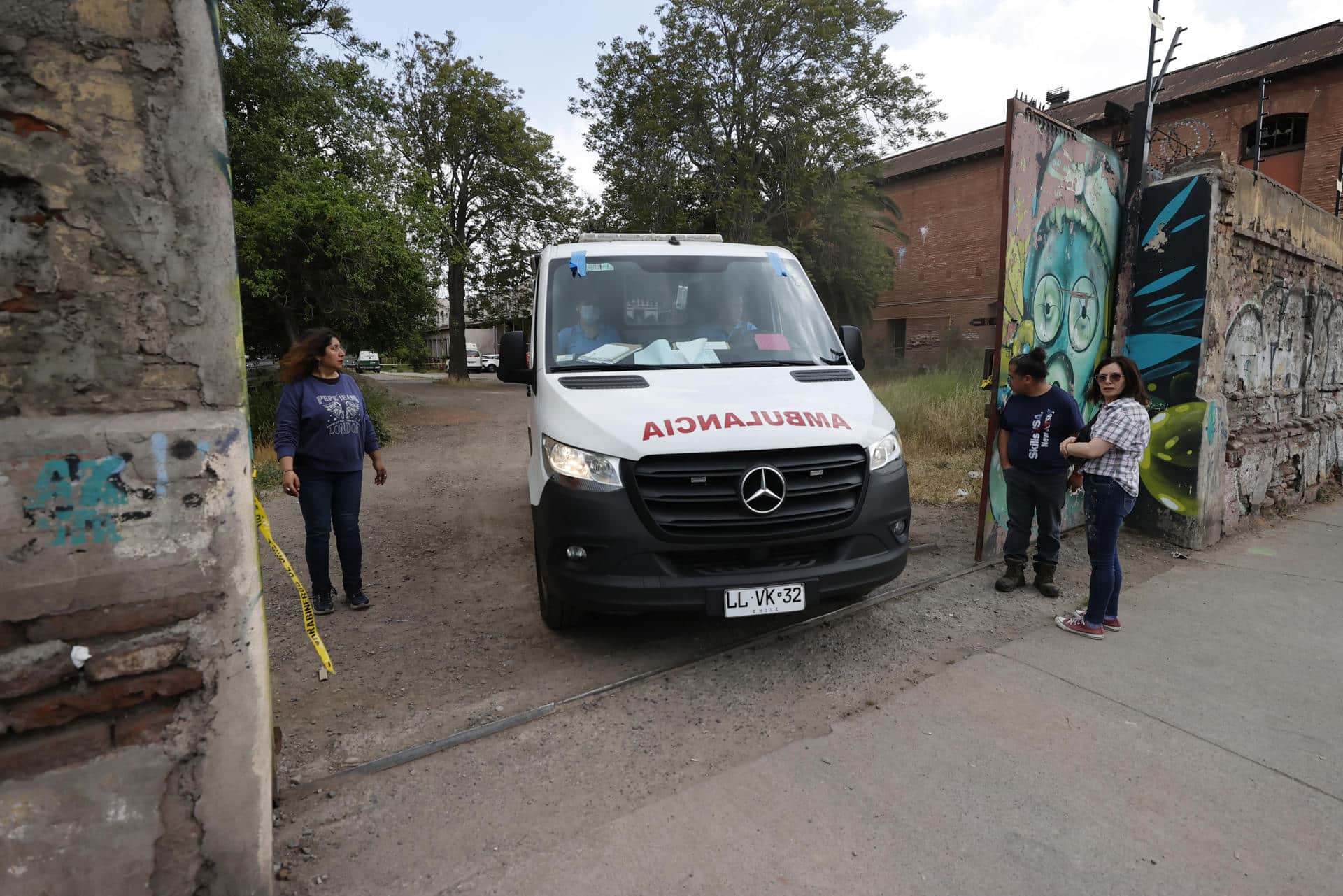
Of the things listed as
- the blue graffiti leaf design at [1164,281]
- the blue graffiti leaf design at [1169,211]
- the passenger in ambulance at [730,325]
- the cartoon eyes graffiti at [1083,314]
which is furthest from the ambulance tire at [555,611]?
the blue graffiti leaf design at [1169,211]

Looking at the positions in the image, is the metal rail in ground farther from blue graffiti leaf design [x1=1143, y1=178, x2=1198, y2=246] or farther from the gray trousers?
blue graffiti leaf design [x1=1143, y1=178, x2=1198, y2=246]

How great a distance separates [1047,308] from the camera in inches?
228

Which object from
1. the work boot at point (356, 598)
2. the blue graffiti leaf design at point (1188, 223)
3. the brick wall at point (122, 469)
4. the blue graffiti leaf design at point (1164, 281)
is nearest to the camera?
the brick wall at point (122, 469)

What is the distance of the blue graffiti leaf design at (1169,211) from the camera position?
604 centimetres

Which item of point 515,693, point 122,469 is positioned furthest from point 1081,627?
point 122,469

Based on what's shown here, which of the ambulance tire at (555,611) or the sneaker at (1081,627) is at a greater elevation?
the ambulance tire at (555,611)

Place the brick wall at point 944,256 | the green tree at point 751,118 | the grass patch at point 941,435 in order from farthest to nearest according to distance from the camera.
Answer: the brick wall at point 944,256, the green tree at point 751,118, the grass patch at point 941,435

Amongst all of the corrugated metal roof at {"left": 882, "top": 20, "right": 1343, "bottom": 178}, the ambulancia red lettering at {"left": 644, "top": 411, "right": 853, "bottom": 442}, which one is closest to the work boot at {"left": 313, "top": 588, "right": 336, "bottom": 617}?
the ambulancia red lettering at {"left": 644, "top": 411, "right": 853, "bottom": 442}

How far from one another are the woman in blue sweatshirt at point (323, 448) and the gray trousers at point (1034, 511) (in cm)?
443

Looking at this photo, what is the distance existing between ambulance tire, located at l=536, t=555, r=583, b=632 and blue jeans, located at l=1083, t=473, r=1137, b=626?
312 centimetres

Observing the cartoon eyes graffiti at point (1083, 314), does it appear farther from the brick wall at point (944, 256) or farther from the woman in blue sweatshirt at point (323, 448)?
the brick wall at point (944, 256)

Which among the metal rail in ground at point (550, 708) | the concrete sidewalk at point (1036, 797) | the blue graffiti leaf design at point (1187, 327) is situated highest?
the blue graffiti leaf design at point (1187, 327)

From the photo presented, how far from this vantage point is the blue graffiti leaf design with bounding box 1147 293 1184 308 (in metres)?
6.18

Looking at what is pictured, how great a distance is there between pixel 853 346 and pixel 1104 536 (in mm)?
1915
